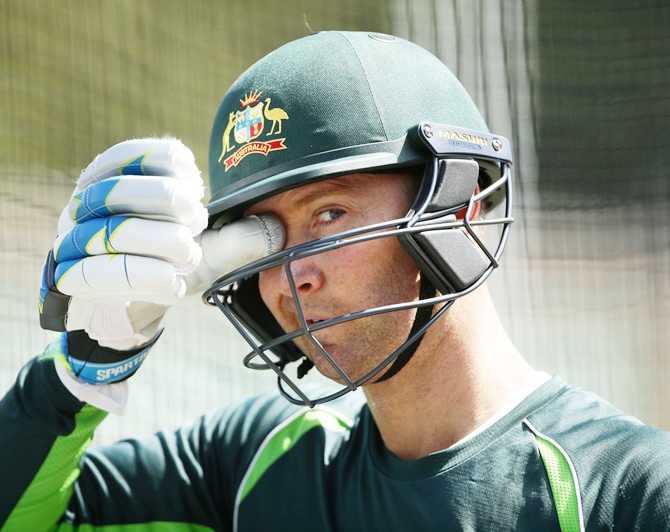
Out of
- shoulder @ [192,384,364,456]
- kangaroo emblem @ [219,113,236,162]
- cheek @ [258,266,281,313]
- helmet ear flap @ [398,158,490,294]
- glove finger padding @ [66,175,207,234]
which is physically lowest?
shoulder @ [192,384,364,456]

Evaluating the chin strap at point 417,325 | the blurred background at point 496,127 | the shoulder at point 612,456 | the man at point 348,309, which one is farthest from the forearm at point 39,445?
the blurred background at point 496,127

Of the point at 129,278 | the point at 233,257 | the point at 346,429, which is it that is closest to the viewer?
the point at 129,278

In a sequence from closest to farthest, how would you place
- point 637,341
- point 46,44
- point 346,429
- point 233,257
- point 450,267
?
point 450,267
point 233,257
point 346,429
point 46,44
point 637,341

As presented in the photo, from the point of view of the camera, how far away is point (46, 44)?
2994mm

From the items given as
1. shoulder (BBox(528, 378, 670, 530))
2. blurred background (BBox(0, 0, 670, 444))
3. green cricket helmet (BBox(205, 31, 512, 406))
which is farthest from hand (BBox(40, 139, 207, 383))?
blurred background (BBox(0, 0, 670, 444))

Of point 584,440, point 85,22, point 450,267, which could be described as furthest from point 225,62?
point 584,440

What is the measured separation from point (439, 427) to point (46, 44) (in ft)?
6.35

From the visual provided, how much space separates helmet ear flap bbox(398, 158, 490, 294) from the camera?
167 cm

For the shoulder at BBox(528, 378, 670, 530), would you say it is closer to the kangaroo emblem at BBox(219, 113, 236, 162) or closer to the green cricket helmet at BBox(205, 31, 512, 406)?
the green cricket helmet at BBox(205, 31, 512, 406)

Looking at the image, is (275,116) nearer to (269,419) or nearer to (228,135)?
(228,135)

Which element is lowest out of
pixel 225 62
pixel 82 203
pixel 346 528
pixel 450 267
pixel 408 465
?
pixel 346 528

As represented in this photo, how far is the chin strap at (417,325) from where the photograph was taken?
1.75 m

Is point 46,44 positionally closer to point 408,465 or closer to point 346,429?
point 346,429

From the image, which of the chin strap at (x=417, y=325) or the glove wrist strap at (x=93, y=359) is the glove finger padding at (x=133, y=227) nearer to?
the glove wrist strap at (x=93, y=359)
